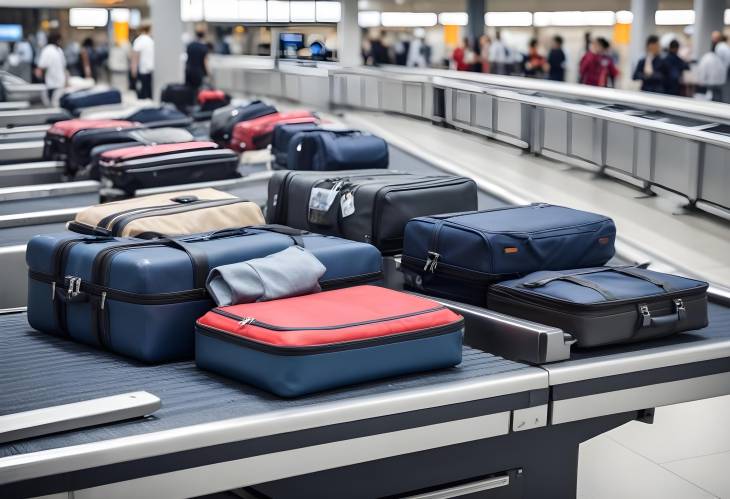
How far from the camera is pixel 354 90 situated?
1402 centimetres

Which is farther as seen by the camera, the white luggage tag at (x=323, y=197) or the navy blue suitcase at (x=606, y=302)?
the white luggage tag at (x=323, y=197)

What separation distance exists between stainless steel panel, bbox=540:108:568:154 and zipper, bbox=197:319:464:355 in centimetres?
621

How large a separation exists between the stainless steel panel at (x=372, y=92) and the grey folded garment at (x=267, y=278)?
10767mm

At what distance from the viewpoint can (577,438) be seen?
298 centimetres

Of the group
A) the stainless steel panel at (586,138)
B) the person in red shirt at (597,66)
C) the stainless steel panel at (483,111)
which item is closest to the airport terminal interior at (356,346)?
the stainless steel panel at (586,138)

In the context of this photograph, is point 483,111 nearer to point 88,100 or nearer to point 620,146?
point 620,146

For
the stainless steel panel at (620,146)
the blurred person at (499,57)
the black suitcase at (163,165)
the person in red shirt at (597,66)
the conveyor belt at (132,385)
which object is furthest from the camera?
the blurred person at (499,57)

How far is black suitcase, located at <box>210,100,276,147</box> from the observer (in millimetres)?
8727

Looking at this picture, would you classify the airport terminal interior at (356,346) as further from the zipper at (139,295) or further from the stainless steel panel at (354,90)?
the stainless steel panel at (354,90)

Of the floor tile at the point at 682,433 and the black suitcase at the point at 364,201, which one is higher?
the black suitcase at the point at 364,201

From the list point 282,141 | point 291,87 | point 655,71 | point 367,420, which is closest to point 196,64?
point 291,87

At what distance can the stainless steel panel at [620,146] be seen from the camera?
25.4 ft

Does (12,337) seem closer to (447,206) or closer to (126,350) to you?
(126,350)

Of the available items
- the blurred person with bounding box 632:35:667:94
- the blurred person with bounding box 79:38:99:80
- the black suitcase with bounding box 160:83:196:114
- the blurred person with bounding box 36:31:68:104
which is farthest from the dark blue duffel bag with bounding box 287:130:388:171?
the blurred person with bounding box 79:38:99:80
